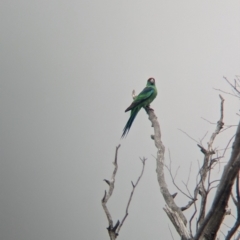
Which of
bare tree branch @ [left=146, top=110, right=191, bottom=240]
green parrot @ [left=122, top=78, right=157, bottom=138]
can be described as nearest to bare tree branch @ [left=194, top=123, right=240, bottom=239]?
bare tree branch @ [left=146, top=110, right=191, bottom=240]

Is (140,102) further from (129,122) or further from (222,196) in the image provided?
(222,196)

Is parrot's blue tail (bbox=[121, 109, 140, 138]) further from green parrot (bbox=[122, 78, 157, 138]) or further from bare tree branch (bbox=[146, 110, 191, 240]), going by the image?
bare tree branch (bbox=[146, 110, 191, 240])

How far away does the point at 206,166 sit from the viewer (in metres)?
1.91

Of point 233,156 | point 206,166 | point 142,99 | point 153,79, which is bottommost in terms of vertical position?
point 233,156

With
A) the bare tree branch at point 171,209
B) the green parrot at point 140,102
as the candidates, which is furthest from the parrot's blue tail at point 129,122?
the bare tree branch at point 171,209

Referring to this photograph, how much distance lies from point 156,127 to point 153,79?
1.28 metres

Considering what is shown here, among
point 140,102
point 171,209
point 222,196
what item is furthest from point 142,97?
point 222,196

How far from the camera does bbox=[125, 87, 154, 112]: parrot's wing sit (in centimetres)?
310

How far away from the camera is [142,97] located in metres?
3.19

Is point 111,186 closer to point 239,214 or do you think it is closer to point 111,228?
point 111,228

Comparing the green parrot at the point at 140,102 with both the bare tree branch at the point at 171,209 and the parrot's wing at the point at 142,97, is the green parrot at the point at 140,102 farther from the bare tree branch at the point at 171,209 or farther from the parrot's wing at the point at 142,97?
the bare tree branch at the point at 171,209

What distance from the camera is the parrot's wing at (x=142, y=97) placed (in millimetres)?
3104

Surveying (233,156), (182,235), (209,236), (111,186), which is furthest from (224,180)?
(111,186)

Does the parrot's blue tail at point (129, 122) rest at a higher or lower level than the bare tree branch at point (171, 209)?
higher
